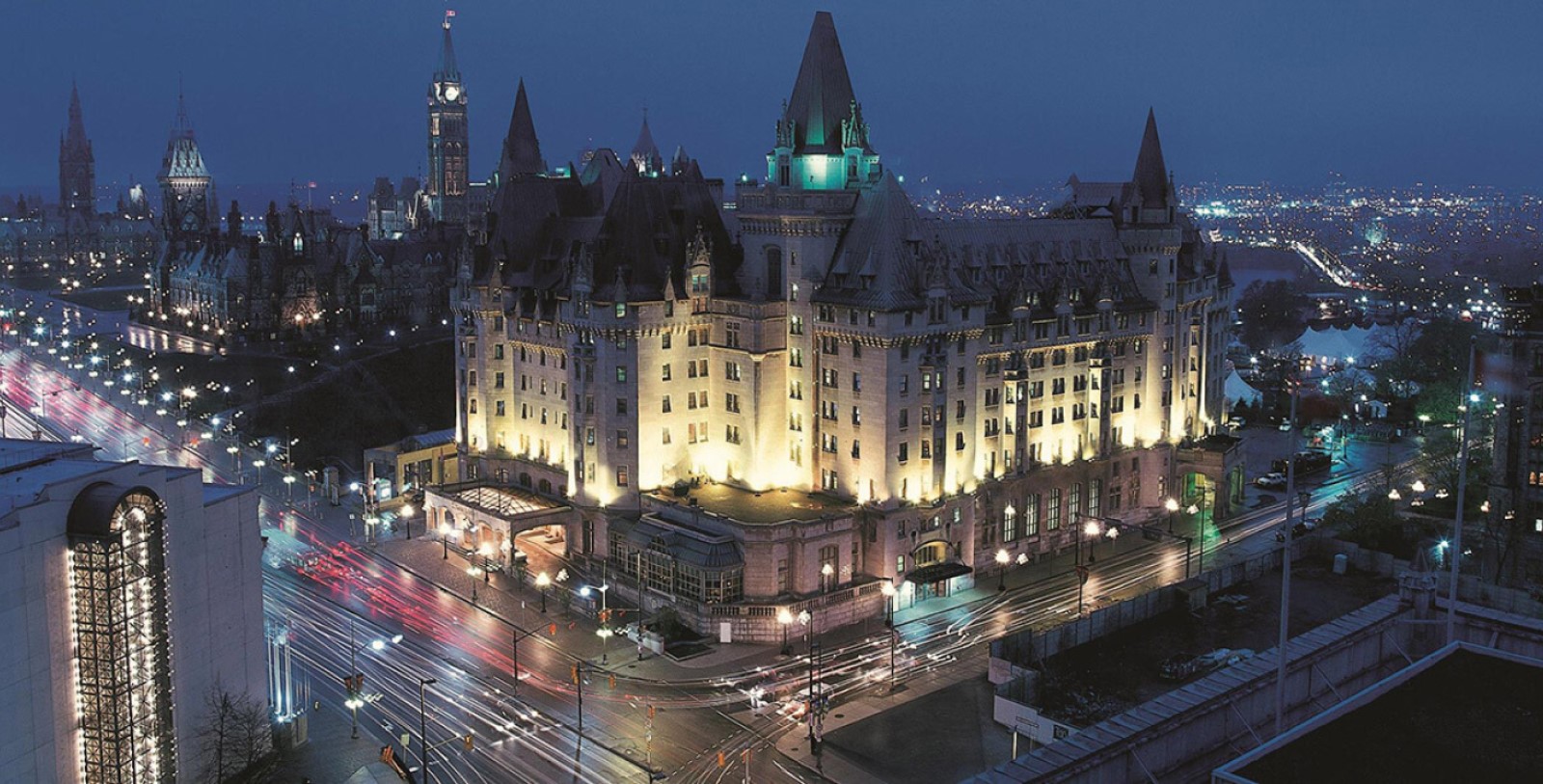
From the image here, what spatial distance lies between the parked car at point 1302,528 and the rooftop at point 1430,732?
172ft

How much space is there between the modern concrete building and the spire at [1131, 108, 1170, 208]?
83.8 metres

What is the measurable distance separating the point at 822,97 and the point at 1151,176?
33189 mm

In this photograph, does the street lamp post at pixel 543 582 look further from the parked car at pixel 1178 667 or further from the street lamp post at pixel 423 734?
the parked car at pixel 1178 667

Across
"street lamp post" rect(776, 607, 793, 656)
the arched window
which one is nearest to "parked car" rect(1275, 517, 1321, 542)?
"street lamp post" rect(776, 607, 793, 656)

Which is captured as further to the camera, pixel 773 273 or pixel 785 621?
pixel 773 273

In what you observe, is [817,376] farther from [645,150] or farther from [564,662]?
[645,150]

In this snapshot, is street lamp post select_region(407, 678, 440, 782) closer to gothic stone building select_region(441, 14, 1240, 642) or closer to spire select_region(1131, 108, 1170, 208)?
gothic stone building select_region(441, 14, 1240, 642)

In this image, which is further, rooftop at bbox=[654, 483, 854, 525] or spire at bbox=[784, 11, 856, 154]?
spire at bbox=[784, 11, 856, 154]

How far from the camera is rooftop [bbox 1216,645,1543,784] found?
37.4m

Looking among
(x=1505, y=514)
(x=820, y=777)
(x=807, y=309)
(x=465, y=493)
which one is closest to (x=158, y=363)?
(x=465, y=493)

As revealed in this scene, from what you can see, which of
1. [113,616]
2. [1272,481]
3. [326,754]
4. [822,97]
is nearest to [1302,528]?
[1272,481]

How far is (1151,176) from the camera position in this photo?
400 feet

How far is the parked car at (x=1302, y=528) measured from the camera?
324 feet

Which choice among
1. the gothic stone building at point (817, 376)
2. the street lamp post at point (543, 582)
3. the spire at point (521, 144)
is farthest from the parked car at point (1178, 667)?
the spire at point (521, 144)
